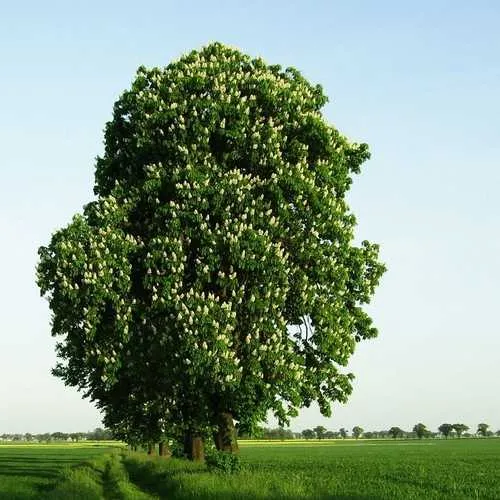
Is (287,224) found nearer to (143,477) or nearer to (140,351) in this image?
(140,351)

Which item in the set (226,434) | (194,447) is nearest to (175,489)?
(226,434)

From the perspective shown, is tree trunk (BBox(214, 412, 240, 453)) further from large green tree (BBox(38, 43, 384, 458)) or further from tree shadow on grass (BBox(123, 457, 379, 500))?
tree shadow on grass (BBox(123, 457, 379, 500))

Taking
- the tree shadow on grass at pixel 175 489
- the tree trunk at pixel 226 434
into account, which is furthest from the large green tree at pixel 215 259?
the tree shadow on grass at pixel 175 489

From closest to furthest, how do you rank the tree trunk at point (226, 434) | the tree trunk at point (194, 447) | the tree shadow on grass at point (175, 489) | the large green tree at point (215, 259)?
1. the tree shadow on grass at point (175, 489)
2. the large green tree at point (215, 259)
3. the tree trunk at point (226, 434)
4. the tree trunk at point (194, 447)

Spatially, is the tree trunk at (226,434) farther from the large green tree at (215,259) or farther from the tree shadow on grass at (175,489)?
the tree shadow on grass at (175,489)

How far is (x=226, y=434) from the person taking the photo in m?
35.3

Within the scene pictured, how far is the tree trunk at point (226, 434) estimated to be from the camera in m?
35.0

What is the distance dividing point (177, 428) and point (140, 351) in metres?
6.90

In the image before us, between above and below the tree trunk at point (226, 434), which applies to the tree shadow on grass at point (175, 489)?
below

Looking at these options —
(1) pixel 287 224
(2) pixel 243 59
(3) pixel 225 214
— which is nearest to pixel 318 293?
(1) pixel 287 224

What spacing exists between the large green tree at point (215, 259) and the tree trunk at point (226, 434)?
0.31ft

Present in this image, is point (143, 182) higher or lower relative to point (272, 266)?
higher

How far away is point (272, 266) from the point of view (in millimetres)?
30484

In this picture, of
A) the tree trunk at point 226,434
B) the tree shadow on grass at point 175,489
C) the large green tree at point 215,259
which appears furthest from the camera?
the tree trunk at point 226,434
